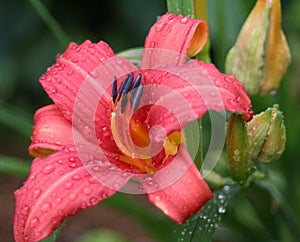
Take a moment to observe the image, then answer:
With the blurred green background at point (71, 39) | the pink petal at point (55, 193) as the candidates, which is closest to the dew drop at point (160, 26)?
the pink petal at point (55, 193)

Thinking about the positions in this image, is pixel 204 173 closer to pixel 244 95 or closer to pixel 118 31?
pixel 244 95

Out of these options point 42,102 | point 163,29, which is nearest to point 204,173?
point 163,29

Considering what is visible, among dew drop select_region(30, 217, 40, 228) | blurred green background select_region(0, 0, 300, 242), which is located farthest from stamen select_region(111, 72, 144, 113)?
blurred green background select_region(0, 0, 300, 242)

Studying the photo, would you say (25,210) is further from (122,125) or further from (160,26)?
(160,26)

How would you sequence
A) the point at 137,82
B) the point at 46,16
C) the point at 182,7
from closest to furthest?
the point at 137,82 < the point at 182,7 < the point at 46,16

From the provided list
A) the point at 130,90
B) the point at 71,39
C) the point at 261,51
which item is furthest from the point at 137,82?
the point at 71,39

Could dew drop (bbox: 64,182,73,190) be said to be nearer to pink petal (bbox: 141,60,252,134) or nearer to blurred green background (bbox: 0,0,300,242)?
pink petal (bbox: 141,60,252,134)
